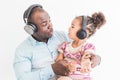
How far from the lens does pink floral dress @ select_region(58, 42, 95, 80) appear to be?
129cm

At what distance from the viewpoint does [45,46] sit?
1.43m

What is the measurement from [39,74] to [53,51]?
0.14 metres

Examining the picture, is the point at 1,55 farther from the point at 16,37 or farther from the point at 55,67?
the point at 55,67

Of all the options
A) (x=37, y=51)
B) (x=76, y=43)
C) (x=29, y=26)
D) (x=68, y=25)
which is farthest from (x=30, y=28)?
(x=68, y=25)

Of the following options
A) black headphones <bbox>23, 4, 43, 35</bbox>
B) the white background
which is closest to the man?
black headphones <bbox>23, 4, 43, 35</bbox>

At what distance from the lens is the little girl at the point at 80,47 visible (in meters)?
1.29

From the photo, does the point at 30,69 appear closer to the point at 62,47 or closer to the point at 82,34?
the point at 62,47

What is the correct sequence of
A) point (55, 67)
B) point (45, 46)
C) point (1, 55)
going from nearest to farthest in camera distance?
1. point (55, 67)
2. point (45, 46)
3. point (1, 55)

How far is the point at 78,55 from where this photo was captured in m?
1.32

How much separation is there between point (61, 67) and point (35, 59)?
0.51 feet

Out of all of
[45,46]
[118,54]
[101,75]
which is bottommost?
[101,75]

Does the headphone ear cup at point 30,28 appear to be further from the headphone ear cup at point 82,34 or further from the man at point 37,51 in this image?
the headphone ear cup at point 82,34

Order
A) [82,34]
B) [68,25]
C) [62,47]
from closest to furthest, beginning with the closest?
[82,34], [62,47], [68,25]

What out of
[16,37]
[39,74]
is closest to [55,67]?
[39,74]
